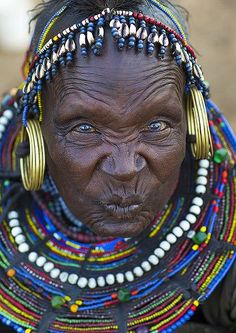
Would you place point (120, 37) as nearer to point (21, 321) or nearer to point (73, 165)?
point (73, 165)

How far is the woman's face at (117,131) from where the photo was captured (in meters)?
1.97

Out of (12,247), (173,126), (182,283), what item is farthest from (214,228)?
(12,247)

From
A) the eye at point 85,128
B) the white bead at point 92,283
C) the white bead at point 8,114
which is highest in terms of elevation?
the white bead at point 8,114

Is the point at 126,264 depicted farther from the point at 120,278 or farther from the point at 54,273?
the point at 54,273

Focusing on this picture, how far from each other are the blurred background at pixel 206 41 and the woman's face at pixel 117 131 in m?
2.64

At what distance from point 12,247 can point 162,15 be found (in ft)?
2.98

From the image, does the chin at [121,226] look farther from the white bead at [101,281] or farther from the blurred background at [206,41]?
the blurred background at [206,41]

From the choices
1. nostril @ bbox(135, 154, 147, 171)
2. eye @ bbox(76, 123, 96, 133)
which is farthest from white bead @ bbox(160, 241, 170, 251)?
eye @ bbox(76, 123, 96, 133)

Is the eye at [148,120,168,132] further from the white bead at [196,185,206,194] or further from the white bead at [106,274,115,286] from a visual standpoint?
the white bead at [106,274,115,286]

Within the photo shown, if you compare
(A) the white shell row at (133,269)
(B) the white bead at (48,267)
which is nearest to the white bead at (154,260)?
(A) the white shell row at (133,269)

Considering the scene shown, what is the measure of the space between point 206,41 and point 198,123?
330 cm

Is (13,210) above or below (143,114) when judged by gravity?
below

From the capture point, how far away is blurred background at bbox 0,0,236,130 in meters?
→ 4.92

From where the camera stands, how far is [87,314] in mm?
2330
